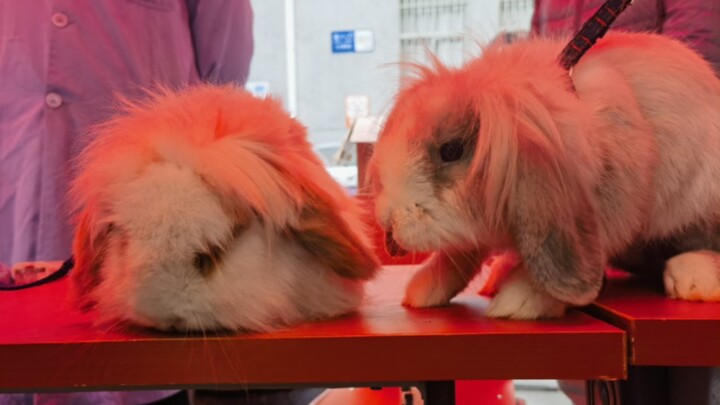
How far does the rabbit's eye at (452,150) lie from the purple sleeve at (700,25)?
0.73 meters

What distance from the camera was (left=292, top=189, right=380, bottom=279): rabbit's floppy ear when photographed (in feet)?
2.49

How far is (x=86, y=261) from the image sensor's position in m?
0.81

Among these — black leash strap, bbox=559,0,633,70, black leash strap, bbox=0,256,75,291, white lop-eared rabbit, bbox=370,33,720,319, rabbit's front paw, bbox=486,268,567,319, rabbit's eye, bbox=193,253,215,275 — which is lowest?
black leash strap, bbox=0,256,75,291

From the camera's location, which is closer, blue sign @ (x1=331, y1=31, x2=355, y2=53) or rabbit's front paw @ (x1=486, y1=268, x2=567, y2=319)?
rabbit's front paw @ (x1=486, y1=268, x2=567, y2=319)

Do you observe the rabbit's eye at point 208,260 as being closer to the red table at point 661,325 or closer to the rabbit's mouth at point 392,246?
the rabbit's mouth at point 392,246

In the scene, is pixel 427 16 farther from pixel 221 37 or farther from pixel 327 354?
pixel 327 354

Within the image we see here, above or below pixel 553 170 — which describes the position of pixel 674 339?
below

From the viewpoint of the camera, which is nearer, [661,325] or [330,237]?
[661,325]

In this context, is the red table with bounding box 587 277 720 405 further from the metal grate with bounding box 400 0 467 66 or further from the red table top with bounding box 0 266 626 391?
the metal grate with bounding box 400 0 467 66

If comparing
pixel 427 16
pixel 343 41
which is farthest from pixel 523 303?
pixel 343 41

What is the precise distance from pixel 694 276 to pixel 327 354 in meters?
0.42

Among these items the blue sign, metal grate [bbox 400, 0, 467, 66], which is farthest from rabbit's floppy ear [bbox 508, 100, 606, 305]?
the blue sign

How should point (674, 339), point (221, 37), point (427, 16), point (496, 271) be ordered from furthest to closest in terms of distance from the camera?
point (427, 16) < point (221, 37) < point (496, 271) < point (674, 339)

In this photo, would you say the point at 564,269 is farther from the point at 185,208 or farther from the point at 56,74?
the point at 56,74
